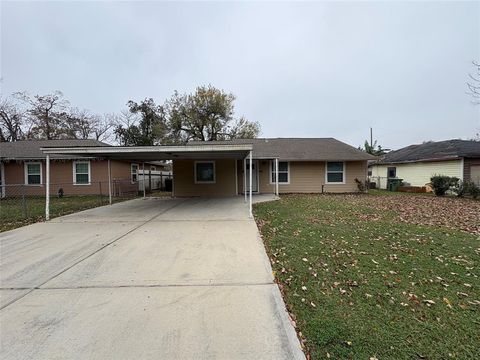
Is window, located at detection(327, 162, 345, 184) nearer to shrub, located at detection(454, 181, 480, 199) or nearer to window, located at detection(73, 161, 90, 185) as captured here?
shrub, located at detection(454, 181, 480, 199)

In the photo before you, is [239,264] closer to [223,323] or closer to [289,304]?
[289,304]

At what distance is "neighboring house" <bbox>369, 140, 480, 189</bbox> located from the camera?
52.7 ft

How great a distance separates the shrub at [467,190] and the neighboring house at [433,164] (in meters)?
2.06

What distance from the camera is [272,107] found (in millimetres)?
27797

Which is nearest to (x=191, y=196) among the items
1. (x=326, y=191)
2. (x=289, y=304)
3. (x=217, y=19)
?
(x=326, y=191)

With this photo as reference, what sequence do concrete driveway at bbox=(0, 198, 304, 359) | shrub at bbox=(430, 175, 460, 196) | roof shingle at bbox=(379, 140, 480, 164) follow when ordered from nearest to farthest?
1. concrete driveway at bbox=(0, 198, 304, 359)
2. shrub at bbox=(430, 175, 460, 196)
3. roof shingle at bbox=(379, 140, 480, 164)

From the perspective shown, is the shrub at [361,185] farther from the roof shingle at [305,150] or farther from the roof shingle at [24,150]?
the roof shingle at [24,150]

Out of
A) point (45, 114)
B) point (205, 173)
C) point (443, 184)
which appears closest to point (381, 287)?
point (205, 173)

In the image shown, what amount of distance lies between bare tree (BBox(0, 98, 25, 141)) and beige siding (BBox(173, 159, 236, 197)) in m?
26.8

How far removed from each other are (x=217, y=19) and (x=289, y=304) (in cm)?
1342

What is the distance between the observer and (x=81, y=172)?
16.9 m

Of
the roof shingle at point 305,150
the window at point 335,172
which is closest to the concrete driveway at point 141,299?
the roof shingle at point 305,150

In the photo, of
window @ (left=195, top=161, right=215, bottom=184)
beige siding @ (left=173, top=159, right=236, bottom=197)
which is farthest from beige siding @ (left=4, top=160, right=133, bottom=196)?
window @ (left=195, top=161, right=215, bottom=184)

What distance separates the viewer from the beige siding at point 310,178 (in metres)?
16.7
